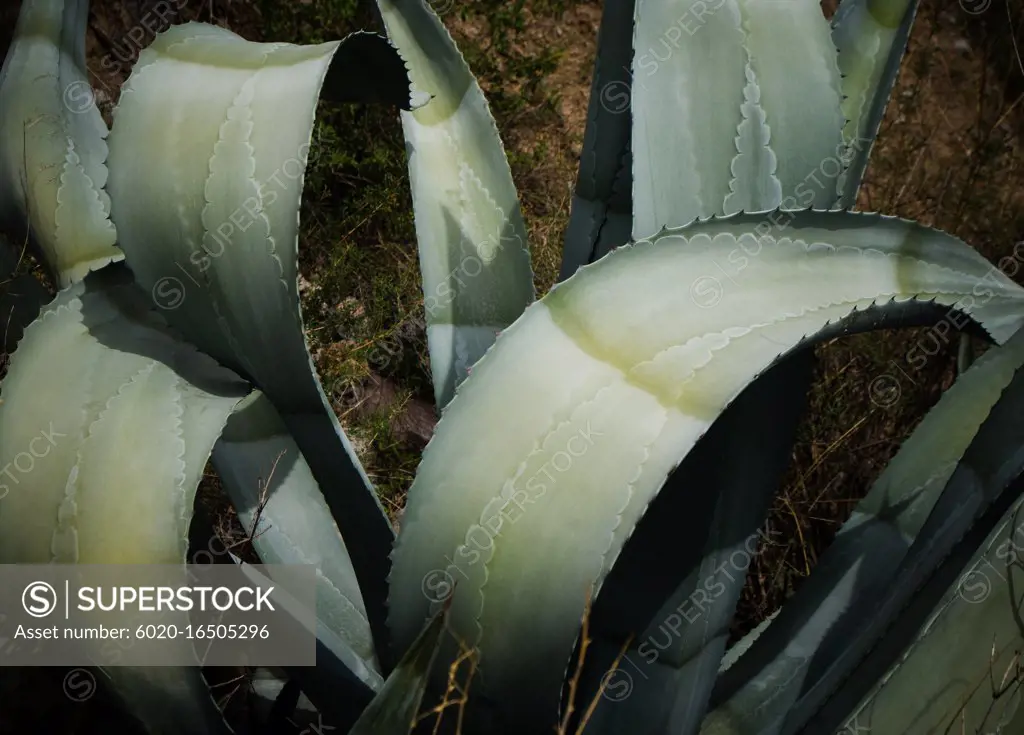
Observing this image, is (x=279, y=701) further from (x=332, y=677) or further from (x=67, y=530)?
(x=67, y=530)

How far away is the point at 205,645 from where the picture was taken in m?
1.69

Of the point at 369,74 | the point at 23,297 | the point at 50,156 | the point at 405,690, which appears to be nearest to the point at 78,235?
the point at 50,156

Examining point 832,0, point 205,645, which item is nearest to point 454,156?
point 205,645

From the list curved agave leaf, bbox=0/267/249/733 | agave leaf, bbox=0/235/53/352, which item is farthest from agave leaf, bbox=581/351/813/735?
agave leaf, bbox=0/235/53/352

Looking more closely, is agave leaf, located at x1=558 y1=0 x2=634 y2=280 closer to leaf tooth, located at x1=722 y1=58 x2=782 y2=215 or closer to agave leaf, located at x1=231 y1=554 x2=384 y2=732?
leaf tooth, located at x1=722 y1=58 x2=782 y2=215

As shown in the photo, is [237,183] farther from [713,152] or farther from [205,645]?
[205,645]

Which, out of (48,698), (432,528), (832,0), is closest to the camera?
(432,528)

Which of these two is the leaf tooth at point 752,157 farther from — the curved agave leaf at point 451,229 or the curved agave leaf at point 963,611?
the curved agave leaf at point 451,229

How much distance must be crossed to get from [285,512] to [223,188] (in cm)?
66

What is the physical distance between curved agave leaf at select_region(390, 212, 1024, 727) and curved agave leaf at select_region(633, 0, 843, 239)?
175 millimetres

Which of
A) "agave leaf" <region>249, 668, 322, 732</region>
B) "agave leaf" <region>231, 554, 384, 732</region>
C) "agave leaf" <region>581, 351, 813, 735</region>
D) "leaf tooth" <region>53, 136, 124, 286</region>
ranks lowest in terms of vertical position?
"agave leaf" <region>249, 668, 322, 732</region>

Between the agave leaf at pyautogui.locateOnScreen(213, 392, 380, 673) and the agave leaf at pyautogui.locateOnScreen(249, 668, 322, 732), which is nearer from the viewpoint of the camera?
the agave leaf at pyautogui.locateOnScreen(213, 392, 380, 673)

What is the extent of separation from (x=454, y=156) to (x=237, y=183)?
0.56 meters

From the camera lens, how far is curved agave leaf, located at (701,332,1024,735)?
144cm
